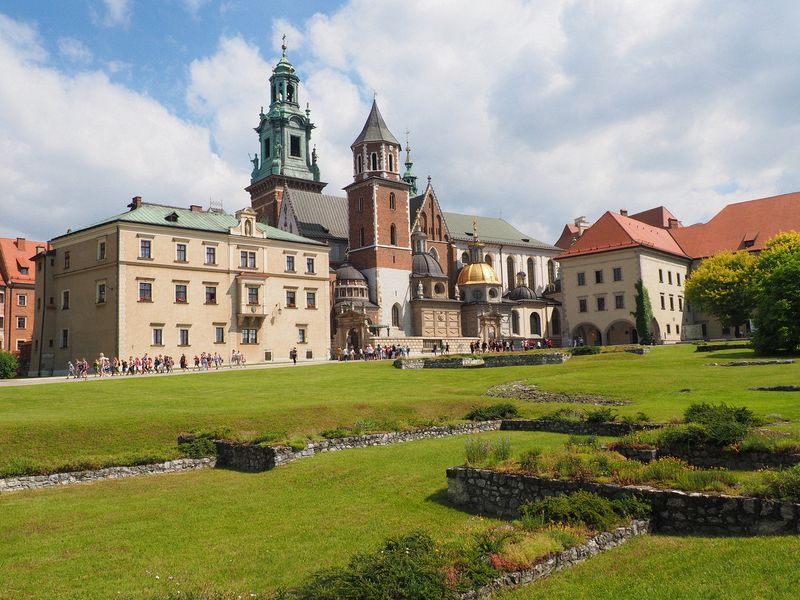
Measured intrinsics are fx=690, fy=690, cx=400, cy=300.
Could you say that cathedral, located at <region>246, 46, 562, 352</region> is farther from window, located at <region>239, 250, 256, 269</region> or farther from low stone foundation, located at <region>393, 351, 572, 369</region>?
low stone foundation, located at <region>393, 351, 572, 369</region>

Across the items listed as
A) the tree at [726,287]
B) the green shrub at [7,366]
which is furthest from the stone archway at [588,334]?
the green shrub at [7,366]

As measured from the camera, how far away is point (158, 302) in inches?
2165

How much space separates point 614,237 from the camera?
7225 centimetres

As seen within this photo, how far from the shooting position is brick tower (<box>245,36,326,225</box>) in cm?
9506

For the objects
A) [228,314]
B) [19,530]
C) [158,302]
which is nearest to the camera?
[19,530]

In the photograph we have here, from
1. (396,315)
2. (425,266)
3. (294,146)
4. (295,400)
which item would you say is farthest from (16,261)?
(295,400)

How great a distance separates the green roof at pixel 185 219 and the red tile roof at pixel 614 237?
1167 inches

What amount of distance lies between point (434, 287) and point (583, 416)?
64.7 metres

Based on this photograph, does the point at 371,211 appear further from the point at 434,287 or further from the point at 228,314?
the point at 228,314

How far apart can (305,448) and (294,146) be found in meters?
84.6

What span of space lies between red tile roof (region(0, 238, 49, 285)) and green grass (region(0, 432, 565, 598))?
222ft

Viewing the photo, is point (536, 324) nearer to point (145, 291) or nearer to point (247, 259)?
point (247, 259)

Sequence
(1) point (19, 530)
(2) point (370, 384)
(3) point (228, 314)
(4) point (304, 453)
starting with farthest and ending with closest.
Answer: (3) point (228, 314)
(2) point (370, 384)
(4) point (304, 453)
(1) point (19, 530)

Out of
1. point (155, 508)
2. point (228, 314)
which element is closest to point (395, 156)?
point (228, 314)
